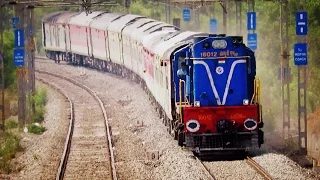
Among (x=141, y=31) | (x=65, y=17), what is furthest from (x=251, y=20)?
(x=65, y=17)

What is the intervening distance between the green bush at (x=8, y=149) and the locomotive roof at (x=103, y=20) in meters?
20.4

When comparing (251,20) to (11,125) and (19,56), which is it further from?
(11,125)

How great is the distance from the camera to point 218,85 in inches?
752

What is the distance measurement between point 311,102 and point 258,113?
38.6 feet

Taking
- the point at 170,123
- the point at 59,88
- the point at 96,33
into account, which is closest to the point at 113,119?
the point at 170,123

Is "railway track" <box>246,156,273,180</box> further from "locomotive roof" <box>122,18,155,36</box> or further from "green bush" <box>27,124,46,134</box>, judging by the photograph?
"locomotive roof" <box>122,18,155,36</box>

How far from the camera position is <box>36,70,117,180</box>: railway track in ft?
60.6

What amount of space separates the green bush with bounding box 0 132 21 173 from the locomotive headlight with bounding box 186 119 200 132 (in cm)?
449

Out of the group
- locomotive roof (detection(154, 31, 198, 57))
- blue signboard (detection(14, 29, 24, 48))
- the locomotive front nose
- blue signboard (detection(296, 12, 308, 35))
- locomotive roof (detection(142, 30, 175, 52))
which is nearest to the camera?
the locomotive front nose

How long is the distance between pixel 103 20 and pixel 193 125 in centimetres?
2996

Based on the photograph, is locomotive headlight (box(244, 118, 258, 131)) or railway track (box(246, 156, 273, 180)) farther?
locomotive headlight (box(244, 118, 258, 131))

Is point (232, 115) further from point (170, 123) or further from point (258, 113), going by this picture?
point (170, 123)

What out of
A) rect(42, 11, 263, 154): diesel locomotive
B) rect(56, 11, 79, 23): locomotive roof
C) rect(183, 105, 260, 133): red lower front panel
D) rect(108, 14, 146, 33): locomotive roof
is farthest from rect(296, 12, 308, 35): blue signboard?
rect(56, 11, 79, 23): locomotive roof

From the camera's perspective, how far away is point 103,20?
4806 centimetres
